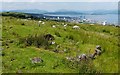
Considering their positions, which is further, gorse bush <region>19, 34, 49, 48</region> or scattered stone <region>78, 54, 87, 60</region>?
gorse bush <region>19, 34, 49, 48</region>

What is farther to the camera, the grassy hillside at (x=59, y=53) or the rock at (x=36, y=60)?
the rock at (x=36, y=60)

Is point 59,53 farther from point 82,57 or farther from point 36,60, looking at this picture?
point 36,60

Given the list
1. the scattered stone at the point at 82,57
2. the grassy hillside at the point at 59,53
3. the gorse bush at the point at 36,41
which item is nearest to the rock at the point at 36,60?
the grassy hillside at the point at 59,53

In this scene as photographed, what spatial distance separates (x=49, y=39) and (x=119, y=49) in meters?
4.94

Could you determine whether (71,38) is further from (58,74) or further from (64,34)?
(58,74)

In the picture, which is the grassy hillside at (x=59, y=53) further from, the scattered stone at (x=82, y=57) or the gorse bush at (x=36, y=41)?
the scattered stone at (x=82, y=57)

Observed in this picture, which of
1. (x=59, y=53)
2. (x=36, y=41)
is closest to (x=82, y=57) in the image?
(x=59, y=53)

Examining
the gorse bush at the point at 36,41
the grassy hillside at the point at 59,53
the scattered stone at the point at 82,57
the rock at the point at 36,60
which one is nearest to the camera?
the grassy hillside at the point at 59,53

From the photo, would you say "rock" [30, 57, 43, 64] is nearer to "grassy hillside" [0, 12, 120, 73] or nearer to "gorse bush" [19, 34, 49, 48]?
"grassy hillside" [0, 12, 120, 73]

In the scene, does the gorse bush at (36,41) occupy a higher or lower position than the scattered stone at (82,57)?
higher

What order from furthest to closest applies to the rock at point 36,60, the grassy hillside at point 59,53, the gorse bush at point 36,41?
the gorse bush at point 36,41 < the rock at point 36,60 < the grassy hillside at point 59,53

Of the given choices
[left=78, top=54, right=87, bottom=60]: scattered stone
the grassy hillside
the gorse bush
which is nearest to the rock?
the grassy hillside

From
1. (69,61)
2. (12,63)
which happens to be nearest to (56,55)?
(69,61)

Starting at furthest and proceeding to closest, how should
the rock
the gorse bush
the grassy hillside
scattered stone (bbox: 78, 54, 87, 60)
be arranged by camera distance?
the gorse bush < scattered stone (bbox: 78, 54, 87, 60) < the rock < the grassy hillside
